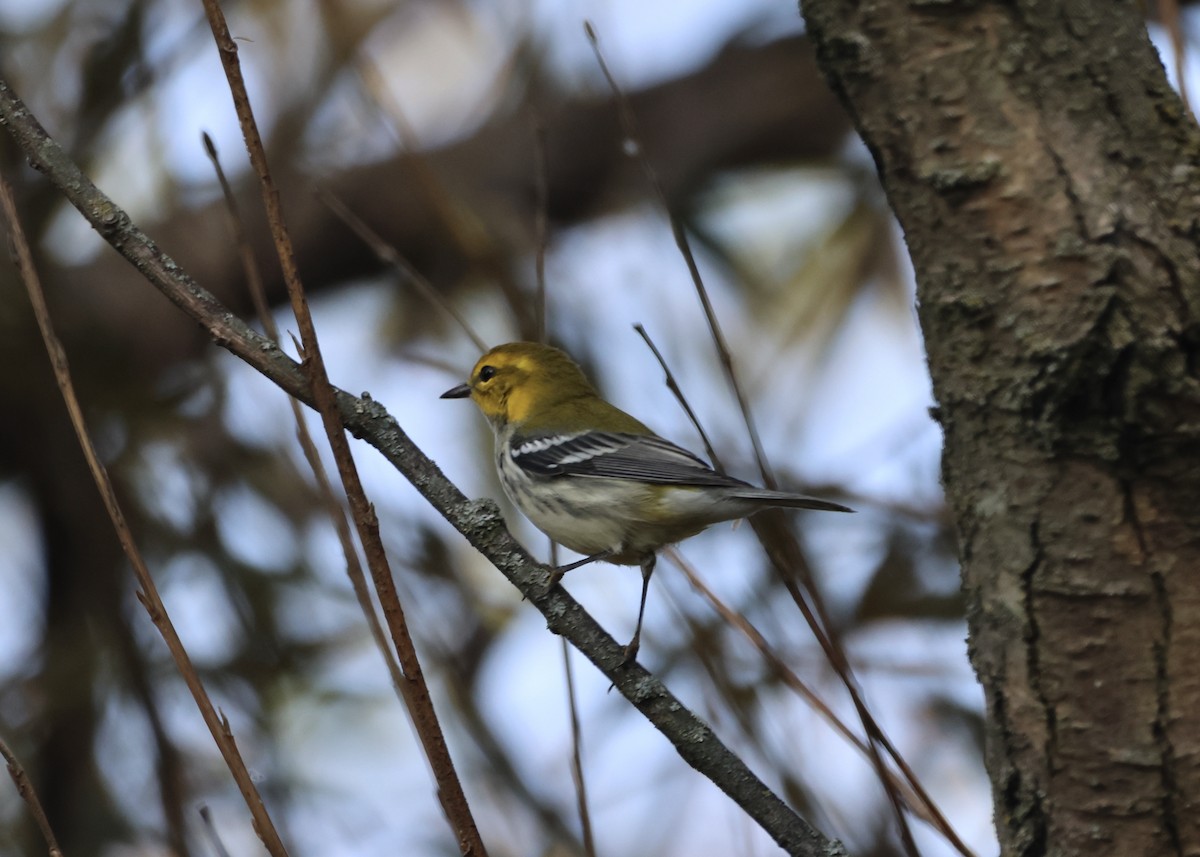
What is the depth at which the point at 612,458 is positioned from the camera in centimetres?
396

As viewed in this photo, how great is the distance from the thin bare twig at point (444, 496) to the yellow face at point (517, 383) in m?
2.35

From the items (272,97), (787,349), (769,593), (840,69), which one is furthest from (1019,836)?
(272,97)

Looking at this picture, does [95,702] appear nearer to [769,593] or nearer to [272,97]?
[769,593]

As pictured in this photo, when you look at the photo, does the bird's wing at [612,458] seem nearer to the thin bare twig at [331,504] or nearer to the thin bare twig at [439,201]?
the thin bare twig at [439,201]

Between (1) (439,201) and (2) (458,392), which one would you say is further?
(2) (458,392)

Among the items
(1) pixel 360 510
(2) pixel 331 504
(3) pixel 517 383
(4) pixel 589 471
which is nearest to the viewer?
(1) pixel 360 510

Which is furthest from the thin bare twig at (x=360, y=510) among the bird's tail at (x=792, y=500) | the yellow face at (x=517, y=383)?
the yellow face at (x=517, y=383)

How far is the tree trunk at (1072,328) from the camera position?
153cm

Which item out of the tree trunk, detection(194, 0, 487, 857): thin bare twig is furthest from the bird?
detection(194, 0, 487, 857): thin bare twig

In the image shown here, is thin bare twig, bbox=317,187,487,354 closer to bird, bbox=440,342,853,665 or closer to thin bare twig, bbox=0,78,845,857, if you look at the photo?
thin bare twig, bbox=0,78,845,857

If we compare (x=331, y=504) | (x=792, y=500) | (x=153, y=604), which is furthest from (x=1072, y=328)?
(x=792, y=500)

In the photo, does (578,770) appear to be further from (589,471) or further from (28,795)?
(589,471)

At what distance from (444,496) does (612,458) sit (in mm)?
2062

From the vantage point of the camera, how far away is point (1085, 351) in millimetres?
1514
